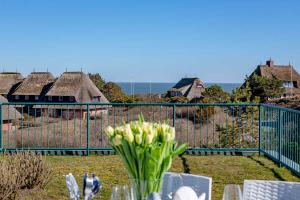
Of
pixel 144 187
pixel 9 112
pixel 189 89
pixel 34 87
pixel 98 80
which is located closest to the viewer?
pixel 144 187

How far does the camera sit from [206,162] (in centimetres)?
820

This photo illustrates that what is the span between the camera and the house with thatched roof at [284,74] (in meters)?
55.2

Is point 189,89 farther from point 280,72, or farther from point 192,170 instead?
point 192,170

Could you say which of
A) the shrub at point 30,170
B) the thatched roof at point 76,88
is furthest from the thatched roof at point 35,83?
the shrub at point 30,170

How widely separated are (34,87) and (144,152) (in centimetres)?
5015

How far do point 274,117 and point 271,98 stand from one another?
4196 centimetres

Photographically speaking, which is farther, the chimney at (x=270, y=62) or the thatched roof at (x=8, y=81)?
the chimney at (x=270, y=62)

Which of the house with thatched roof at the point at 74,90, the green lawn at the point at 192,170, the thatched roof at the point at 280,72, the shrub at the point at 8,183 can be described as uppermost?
Answer: the thatched roof at the point at 280,72

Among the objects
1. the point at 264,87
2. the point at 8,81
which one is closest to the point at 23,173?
the point at 264,87

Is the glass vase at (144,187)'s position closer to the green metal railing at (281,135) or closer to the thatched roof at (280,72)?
the green metal railing at (281,135)

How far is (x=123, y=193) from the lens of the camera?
7.23ft

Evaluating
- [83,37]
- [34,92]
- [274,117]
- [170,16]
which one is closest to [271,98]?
[170,16]

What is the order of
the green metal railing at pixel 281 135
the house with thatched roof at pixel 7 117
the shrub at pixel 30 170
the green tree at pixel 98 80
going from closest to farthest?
the shrub at pixel 30 170
the green metal railing at pixel 281 135
the house with thatched roof at pixel 7 117
the green tree at pixel 98 80

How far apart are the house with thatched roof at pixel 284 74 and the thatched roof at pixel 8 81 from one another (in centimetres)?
2763
